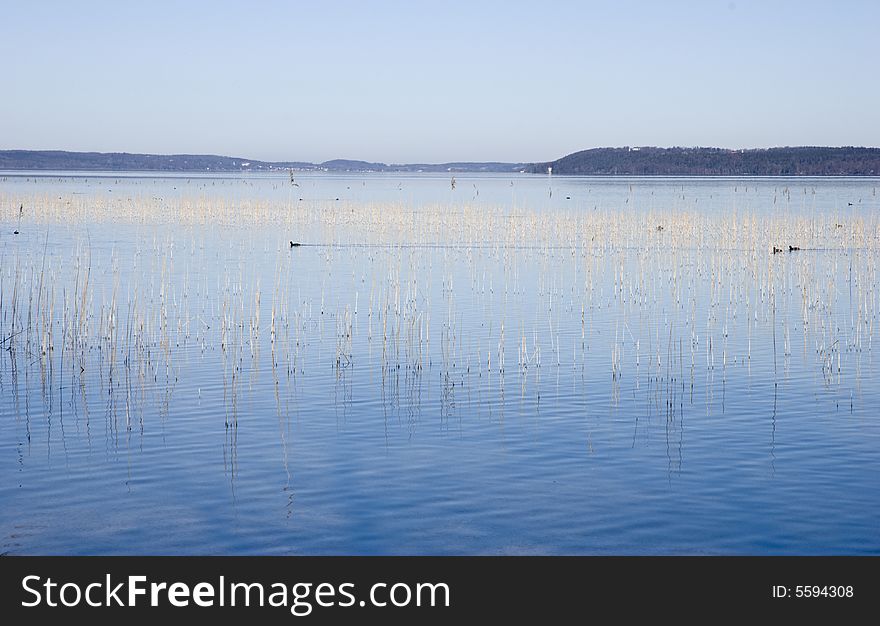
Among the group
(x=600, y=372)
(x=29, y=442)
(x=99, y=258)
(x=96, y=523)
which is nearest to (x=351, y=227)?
(x=99, y=258)

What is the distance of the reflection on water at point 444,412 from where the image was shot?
899cm

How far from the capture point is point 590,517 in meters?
9.20

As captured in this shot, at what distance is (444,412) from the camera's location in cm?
1296
